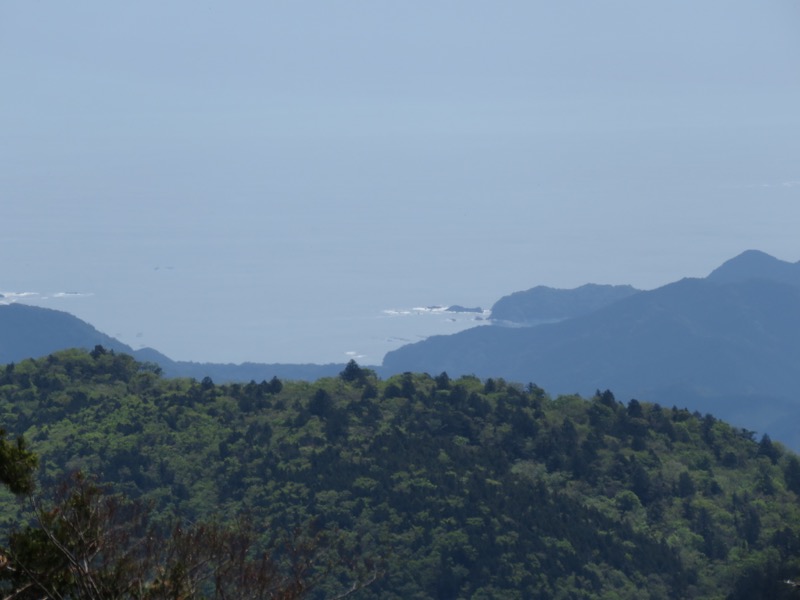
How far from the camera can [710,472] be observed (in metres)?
45.2

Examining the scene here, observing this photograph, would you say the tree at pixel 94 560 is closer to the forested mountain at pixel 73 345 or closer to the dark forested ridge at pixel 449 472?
the dark forested ridge at pixel 449 472

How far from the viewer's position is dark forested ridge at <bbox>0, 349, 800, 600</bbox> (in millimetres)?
36469

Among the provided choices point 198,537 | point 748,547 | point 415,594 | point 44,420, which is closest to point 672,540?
point 748,547

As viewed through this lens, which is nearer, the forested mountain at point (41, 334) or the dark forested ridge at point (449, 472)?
the dark forested ridge at point (449, 472)

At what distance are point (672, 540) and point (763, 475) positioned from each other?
257 inches

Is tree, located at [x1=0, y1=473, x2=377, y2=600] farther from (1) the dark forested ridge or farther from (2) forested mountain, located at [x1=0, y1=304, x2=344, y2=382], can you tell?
(2) forested mountain, located at [x1=0, y1=304, x2=344, y2=382]

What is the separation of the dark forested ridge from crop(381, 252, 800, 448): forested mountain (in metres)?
75.0

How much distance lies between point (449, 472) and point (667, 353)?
98.6m

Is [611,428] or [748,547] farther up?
[611,428]

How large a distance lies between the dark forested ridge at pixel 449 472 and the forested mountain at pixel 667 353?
7503 cm

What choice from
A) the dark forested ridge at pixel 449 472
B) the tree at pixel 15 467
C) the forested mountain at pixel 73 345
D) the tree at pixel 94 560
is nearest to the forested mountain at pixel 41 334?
the forested mountain at pixel 73 345

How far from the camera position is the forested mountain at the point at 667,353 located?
128 meters

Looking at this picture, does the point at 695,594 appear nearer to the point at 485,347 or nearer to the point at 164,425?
the point at 164,425

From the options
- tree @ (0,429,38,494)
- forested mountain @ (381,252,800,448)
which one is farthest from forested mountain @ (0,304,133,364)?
tree @ (0,429,38,494)
